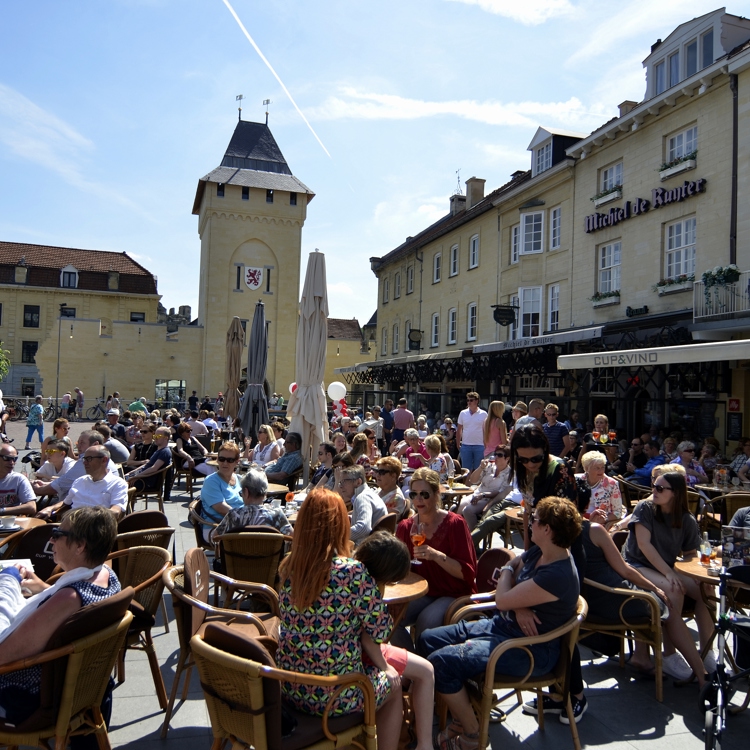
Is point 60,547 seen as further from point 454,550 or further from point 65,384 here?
point 65,384

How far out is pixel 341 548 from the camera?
288cm

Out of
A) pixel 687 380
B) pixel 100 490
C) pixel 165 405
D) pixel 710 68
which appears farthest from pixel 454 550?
pixel 165 405

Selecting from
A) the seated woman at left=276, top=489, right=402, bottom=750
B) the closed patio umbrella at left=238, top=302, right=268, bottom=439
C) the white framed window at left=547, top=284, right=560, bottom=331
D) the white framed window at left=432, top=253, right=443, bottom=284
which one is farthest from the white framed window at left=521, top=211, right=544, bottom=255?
the seated woman at left=276, top=489, right=402, bottom=750

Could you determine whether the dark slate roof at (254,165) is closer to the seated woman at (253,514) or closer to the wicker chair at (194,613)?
the seated woman at (253,514)

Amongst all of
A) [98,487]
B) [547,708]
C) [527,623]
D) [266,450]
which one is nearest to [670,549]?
[547,708]

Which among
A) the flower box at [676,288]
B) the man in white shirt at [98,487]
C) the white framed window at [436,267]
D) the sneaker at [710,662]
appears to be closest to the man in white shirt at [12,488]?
the man in white shirt at [98,487]

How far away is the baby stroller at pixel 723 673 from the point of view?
3.25m

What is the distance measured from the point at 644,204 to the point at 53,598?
17189mm

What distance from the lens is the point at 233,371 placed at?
18344mm

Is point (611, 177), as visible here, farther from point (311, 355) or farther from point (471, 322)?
point (311, 355)

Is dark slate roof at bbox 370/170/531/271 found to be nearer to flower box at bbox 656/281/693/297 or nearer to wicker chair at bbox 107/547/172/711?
flower box at bbox 656/281/693/297

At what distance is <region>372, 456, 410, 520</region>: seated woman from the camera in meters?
6.10

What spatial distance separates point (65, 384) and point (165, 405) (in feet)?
22.7

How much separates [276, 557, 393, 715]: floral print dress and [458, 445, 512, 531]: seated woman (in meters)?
4.57
